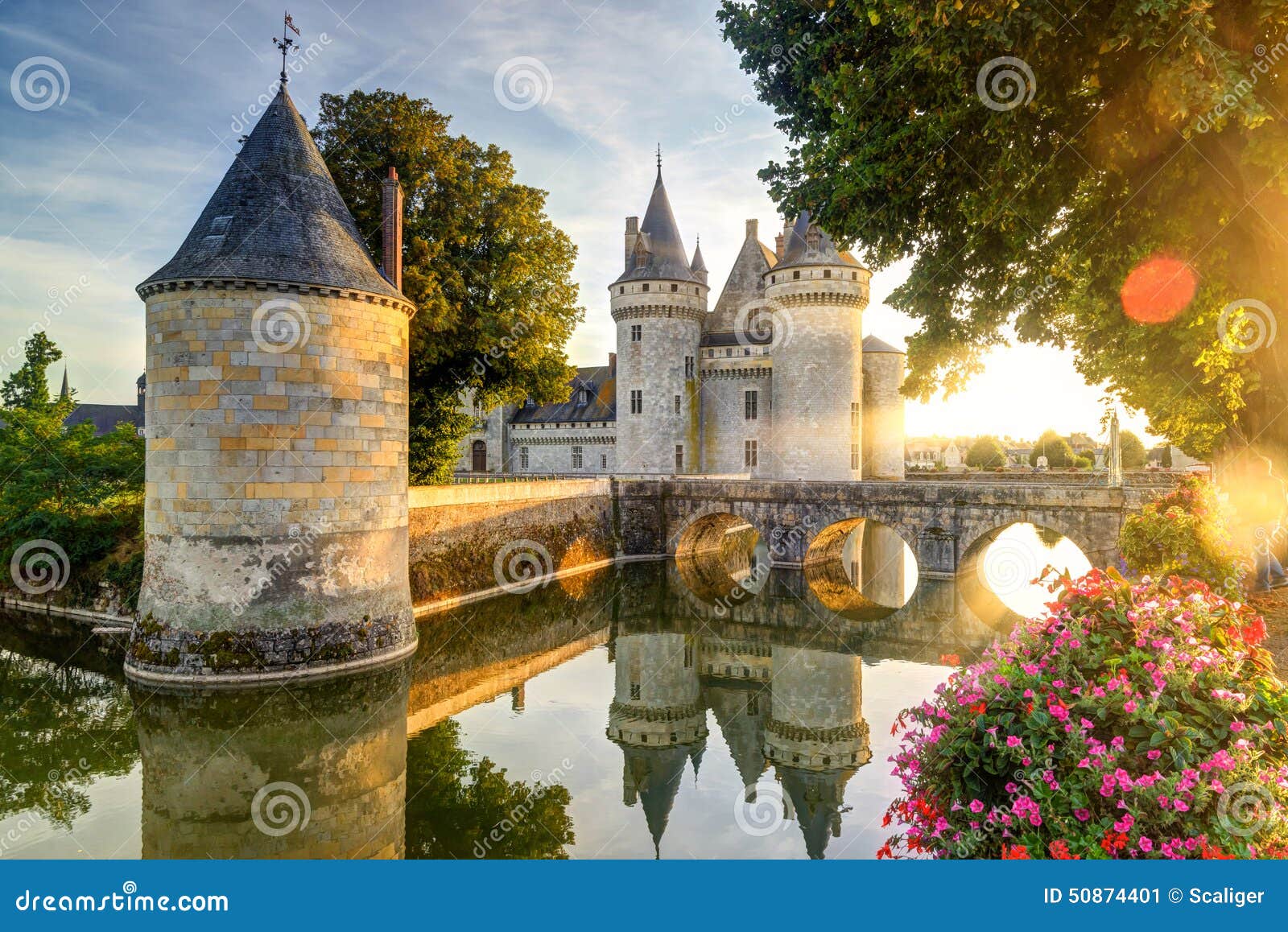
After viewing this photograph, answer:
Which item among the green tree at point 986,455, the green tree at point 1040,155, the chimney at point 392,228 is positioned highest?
the chimney at point 392,228

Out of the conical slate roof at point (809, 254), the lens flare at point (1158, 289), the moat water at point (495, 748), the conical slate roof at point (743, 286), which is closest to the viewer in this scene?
the moat water at point (495, 748)

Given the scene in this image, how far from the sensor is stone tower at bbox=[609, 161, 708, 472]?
3516 cm

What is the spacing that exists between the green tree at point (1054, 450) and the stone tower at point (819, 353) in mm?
31703

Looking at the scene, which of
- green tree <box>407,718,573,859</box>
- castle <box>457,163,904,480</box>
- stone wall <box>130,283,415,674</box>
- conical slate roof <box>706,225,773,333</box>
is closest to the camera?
green tree <box>407,718,573,859</box>

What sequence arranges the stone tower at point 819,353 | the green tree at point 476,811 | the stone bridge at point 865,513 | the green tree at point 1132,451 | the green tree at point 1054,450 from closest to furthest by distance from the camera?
the green tree at point 476,811, the stone bridge at point 865,513, the stone tower at point 819,353, the green tree at point 1132,451, the green tree at point 1054,450

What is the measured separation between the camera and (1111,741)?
144 inches

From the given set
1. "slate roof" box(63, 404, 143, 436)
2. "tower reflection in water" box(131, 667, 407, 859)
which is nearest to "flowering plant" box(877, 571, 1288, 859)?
"tower reflection in water" box(131, 667, 407, 859)

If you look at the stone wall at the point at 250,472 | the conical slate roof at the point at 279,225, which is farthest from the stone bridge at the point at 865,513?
the stone wall at the point at 250,472

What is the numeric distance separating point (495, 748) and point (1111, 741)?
824 cm

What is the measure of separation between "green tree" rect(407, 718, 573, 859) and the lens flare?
8915mm

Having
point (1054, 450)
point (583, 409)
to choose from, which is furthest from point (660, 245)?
point (1054, 450)

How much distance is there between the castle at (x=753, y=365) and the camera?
33375 millimetres

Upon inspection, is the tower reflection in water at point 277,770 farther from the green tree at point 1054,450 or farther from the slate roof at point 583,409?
the green tree at point 1054,450

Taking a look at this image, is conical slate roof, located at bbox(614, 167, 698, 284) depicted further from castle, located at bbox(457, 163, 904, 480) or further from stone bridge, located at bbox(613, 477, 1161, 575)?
stone bridge, located at bbox(613, 477, 1161, 575)
